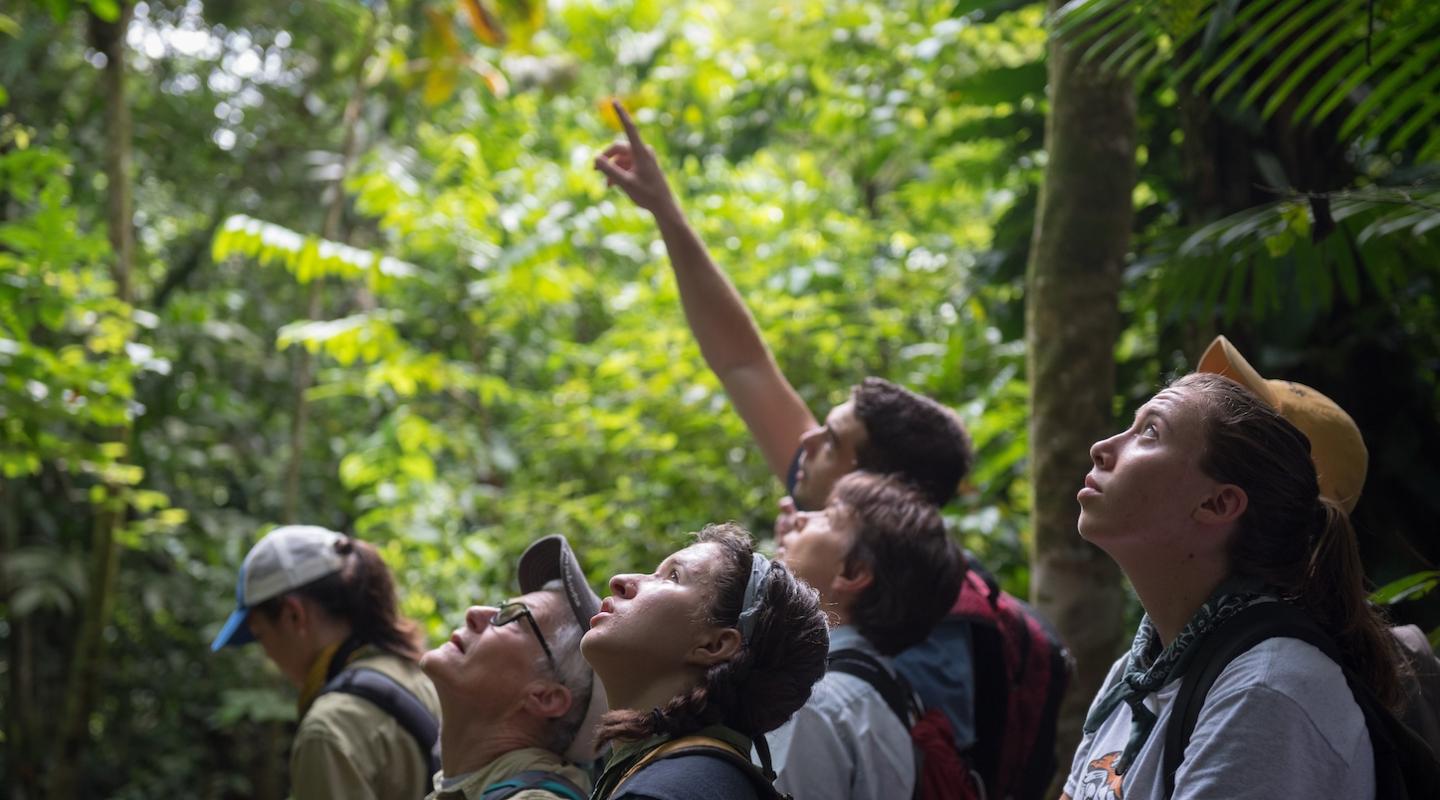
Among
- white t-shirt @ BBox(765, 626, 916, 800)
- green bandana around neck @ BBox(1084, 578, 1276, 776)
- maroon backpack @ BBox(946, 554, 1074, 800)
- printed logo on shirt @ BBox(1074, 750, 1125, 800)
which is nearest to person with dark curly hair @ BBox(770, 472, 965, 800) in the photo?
white t-shirt @ BBox(765, 626, 916, 800)

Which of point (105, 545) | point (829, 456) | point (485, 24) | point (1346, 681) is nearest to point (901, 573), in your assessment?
point (829, 456)

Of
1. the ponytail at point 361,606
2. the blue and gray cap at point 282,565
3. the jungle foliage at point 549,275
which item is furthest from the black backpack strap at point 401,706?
the jungle foliage at point 549,275

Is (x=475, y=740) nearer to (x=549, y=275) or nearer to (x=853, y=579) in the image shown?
(x=853, y=579)

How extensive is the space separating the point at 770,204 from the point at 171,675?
18.0ft

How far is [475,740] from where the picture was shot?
7.88ft

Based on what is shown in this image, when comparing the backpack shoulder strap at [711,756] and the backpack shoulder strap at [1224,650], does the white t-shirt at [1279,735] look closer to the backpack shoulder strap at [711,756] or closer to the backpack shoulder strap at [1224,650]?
the backpack shoulder strap at [1224,650]

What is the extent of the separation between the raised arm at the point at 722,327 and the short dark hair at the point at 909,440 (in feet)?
1.02

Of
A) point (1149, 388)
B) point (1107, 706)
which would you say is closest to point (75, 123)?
point (1149, 388)

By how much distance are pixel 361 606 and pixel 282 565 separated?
22 cm

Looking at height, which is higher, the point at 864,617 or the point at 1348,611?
the point at 1348,611

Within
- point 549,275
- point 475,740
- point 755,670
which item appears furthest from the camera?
point 549,275

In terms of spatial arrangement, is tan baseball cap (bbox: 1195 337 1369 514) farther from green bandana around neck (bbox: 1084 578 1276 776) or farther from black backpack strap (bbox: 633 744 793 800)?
black backpack strap (bbox: 633 744 793 800)

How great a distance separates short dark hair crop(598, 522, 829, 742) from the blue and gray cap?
155cm

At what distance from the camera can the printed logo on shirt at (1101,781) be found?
178 centimetres
